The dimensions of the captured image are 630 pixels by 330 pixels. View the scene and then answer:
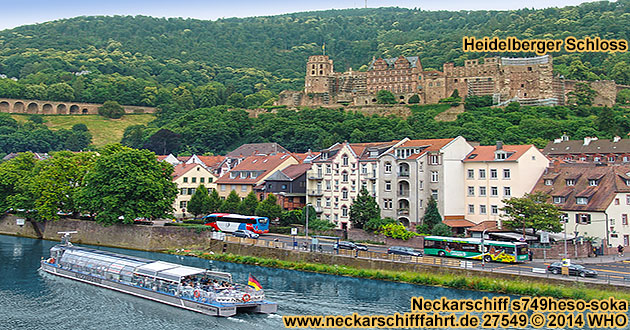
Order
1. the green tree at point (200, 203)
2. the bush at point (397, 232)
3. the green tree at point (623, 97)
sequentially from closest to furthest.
Result: the bush at point (397, 232) → the green tree at point (200, 203) → the green tree at point (623, 97)

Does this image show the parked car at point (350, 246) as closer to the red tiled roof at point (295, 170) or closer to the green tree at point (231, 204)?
the red tiled roof at point (295, 170)

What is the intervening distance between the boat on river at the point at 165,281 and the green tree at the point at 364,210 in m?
27.1

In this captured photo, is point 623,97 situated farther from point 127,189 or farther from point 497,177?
point 127,189

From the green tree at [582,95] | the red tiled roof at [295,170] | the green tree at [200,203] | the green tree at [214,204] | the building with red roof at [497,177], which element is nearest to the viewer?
the building with red roof at [497,177]

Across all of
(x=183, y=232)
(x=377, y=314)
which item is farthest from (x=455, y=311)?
(x=183, y=232)

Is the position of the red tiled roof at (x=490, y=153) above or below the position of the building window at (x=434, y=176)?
above

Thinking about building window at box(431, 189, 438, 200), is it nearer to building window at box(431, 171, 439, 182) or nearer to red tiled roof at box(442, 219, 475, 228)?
building window at box(431, 171, 439, 182)

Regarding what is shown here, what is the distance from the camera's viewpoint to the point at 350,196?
77.2 meters

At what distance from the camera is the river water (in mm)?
41156

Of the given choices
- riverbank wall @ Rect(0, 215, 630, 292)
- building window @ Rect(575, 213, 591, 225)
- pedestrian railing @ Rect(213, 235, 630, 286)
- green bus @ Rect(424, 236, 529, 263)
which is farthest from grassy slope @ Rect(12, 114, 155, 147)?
building window @ Rect(575, 213, 591, 225)

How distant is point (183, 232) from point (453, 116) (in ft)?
317

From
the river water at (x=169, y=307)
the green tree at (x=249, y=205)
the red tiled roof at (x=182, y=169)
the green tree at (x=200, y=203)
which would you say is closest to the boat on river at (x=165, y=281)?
the river water at (x=169, y=307)

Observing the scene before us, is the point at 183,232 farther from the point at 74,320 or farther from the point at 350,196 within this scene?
the point at 74,320

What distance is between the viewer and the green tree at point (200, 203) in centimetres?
8525
